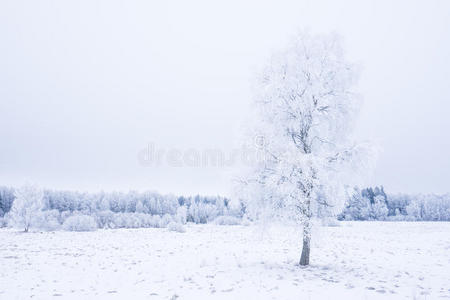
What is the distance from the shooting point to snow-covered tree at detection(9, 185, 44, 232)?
161 ft

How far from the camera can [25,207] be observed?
1977 inches

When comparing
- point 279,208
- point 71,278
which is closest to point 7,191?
point 71,278

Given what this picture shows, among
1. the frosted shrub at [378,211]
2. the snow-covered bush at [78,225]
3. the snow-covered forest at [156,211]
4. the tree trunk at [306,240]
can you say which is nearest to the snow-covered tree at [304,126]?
the tree trunk at [306,240]

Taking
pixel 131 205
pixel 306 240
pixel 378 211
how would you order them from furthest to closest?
pixel 131 205, pixel 378 211, pixel 306 240

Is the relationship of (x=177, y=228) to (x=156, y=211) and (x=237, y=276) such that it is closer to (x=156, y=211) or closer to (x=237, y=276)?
(x=237, y=276)

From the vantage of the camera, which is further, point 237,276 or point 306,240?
point 306,240

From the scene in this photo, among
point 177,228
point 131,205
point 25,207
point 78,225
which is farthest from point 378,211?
point 25,207

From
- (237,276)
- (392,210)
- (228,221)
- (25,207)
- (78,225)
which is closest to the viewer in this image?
(237,276)

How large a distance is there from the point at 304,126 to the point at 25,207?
51.6 meters

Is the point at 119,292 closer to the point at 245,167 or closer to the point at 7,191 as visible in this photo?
the point at 245,167

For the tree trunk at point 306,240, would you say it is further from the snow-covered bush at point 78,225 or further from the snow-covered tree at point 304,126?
the snow-covered bush at point 78,225

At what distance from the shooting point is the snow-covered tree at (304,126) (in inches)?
533

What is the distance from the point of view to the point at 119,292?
1227 cm

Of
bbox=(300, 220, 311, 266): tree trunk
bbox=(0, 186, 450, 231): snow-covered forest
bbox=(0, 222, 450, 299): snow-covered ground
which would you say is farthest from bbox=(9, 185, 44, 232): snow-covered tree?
bbox=(300, 220, 311, 266): tree trunk
